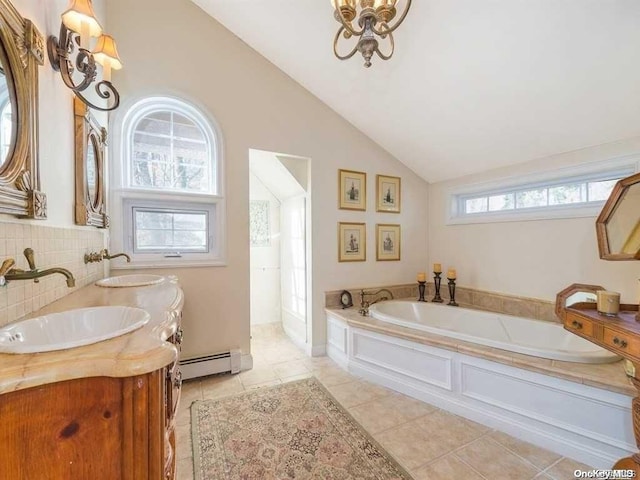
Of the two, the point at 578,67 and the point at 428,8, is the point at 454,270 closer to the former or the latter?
the point at 578,67

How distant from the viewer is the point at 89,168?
1.80 m

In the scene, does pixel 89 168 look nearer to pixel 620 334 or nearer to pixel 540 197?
pixel 620 334

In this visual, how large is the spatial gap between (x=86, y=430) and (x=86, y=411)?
46mm

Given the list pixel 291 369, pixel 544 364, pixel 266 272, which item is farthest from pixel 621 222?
pixel 266 272

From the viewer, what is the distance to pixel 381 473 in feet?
4.95

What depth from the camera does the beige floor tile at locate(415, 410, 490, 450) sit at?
70.0 inches

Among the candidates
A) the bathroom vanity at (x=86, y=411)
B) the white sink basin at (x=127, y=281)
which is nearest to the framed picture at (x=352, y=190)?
the white sink basin at (x=127, y=281)

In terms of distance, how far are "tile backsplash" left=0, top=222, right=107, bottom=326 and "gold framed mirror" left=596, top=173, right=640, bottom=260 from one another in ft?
9.47

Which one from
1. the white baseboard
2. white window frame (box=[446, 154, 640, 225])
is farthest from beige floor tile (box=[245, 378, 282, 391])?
white window frame (box=[446, 154, 640, 225])

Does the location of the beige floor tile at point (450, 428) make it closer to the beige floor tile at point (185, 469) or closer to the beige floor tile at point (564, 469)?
the beige floor tile at point (564, 469)

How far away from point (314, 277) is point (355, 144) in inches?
64.2

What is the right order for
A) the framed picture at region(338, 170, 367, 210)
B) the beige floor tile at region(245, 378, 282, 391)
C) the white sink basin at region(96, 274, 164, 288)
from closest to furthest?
1. the white sink basin at region(96, 274, 164, 288)
2. the beige floor tile at region(245, 378, 282, 391)
3. the framed picture at region(338, 170, 367, 210)

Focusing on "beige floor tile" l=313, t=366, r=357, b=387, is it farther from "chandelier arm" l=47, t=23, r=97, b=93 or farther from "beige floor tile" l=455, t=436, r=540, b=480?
"chandelier arm" l=47, t=23, r=97, b=93

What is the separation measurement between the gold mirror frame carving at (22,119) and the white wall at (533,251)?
3541 millimetres
